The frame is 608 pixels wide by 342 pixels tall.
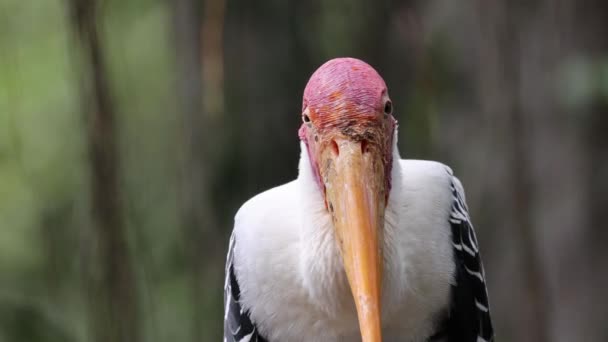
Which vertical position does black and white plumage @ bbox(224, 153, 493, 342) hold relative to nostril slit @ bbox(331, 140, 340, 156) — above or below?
below

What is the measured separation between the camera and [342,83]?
224cm

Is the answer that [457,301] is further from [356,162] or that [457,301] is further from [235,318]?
[356,162]

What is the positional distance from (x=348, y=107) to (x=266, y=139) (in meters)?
1.88

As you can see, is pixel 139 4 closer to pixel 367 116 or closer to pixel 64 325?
pixel 64 325

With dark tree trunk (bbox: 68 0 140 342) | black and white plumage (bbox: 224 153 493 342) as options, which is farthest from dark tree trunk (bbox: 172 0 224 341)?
black and white plumage (bbox: 224 153 493 342)

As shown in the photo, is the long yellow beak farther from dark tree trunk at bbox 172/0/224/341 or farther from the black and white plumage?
dark tree trunk at bbox 172/0/224/341

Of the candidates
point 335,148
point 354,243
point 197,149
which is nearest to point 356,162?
point 335,148

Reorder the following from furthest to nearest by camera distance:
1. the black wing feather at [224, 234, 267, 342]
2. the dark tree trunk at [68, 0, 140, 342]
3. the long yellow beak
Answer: the dark tree trunk at [68, 0, 140, 342] → the black wing feather at [224, 234, 267, 342] → the long yellow beak

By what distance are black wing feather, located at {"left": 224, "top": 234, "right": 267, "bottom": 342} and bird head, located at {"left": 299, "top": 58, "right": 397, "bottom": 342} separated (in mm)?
752

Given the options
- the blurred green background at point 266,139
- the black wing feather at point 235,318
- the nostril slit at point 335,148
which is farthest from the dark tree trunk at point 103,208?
the nostril slit at point 335,148

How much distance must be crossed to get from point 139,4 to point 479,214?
7.35ft

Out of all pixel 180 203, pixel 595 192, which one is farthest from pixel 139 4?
pixel 595 192

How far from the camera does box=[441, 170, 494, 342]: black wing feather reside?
2.93 meters

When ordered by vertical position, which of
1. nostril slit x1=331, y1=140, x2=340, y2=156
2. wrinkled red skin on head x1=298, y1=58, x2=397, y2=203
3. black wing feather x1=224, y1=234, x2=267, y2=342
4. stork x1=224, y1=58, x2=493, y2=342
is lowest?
black wing feather x1=224, y1=234, x2=267, y2=342
